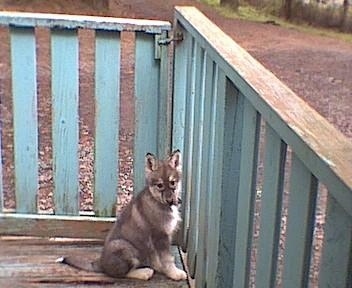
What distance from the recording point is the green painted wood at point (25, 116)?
3.26 m

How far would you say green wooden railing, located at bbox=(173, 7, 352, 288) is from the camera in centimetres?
135

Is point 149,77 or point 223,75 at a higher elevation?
point 223,75

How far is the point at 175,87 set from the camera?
3340 millimetres

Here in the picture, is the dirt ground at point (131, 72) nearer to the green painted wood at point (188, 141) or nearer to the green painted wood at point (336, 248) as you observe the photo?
the green painted wood at point (188, 141)

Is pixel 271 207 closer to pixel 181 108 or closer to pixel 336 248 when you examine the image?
pixel 336 248

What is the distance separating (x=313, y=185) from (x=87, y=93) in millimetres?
5785

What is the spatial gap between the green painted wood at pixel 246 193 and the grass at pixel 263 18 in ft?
36.0

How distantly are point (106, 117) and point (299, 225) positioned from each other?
1947 millimetres

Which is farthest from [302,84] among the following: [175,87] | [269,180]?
[269,180]

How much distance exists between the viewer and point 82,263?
3168 millimetres

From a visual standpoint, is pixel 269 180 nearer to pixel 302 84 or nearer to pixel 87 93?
pixel 87 93

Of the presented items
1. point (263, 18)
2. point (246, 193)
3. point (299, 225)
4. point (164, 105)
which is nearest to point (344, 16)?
point (263, 18)

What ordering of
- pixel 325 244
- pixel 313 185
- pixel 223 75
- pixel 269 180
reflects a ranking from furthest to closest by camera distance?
pixel 223 75 < pixel 269 180 < pixel 313 185 < pixel 325 244

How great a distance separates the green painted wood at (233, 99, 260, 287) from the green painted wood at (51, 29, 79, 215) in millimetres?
1354
